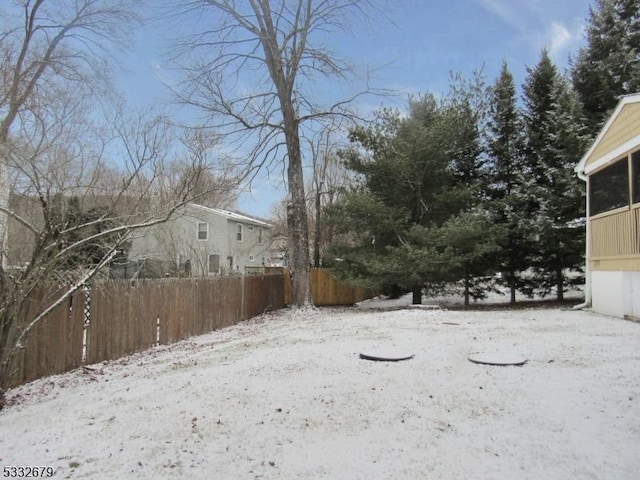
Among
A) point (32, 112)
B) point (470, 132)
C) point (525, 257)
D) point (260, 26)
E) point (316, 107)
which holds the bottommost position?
point (525, 257)

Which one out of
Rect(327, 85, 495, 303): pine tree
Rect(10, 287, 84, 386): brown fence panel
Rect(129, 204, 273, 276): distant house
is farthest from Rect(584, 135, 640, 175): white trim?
Rect(129, 204, 273, 276): distant house

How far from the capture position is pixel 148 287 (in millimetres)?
7961

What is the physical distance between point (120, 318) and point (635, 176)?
30.8 feet

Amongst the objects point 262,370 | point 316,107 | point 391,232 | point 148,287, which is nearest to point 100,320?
point 148,287

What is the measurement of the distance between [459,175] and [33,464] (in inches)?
574

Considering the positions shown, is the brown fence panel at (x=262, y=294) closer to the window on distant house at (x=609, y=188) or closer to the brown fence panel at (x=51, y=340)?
the brown fence panel at (x=51, y=340)

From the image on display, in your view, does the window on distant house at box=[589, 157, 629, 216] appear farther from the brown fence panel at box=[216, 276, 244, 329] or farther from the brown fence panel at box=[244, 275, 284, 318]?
the brown fence panel at box=[244, 275, 284, 318]

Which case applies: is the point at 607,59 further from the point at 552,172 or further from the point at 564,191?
the point at 564,191

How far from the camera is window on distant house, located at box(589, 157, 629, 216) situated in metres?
8.98

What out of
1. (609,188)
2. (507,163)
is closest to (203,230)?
(507,163)

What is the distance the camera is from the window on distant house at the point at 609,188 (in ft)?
29.5

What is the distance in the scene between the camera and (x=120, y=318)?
284 inches

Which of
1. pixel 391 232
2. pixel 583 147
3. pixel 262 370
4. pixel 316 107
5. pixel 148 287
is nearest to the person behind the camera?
pixel 262 370

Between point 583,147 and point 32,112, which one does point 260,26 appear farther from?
point 583,147
